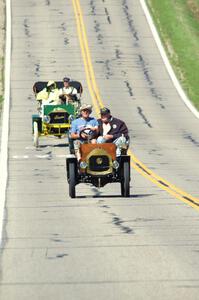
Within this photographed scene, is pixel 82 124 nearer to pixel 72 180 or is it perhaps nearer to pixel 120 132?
pixel 120 132

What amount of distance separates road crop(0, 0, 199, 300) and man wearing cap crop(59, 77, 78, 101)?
1.68 m

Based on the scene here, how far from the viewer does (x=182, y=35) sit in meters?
62.2

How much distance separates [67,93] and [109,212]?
18.3 m

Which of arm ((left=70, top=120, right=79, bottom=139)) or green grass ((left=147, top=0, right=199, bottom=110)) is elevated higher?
green grass ((left=147, top=0, right=199, bottom=110))

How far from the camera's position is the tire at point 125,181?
2053cm

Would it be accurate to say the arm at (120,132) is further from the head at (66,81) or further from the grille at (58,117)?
the head at (66,81)

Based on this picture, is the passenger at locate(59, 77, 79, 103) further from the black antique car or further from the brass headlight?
the brass headlight

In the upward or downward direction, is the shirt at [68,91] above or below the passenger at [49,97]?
above

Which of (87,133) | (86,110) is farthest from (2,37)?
(87,133)

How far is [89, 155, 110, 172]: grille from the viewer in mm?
20922

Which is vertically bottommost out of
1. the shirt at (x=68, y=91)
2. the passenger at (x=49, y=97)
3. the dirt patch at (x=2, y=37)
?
the passenger at (x=49, y=97)

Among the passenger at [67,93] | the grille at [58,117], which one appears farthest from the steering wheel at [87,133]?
the passenger at [67,93]

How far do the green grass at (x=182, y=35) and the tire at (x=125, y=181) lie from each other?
28.1 metres

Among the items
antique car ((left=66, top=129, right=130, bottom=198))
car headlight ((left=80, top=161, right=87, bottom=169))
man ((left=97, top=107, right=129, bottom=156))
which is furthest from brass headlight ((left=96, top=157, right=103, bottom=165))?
man ((left=97, top=107, right=129, bottom=156))
